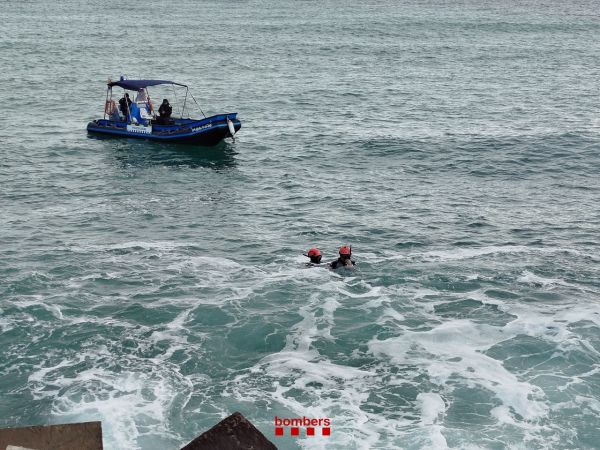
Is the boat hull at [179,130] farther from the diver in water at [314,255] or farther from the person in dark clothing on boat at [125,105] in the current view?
the diver in water at [314,255]

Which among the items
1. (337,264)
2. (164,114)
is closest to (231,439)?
(337,264)

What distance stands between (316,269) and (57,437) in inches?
660

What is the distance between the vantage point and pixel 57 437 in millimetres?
11789

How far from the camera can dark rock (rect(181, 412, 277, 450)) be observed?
472 inches

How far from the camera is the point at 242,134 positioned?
47.8 meters

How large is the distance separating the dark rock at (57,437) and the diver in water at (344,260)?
16.1m

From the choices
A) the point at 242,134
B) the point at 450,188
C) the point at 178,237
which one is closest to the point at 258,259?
the point at 178,237

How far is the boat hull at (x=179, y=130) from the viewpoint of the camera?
43250mm

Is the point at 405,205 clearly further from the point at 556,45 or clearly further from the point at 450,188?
the point at 556,45

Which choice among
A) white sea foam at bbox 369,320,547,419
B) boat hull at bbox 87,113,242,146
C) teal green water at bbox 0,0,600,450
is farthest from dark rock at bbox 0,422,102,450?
boat hull at bbox 87,113,242,146

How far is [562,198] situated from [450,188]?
5079mm

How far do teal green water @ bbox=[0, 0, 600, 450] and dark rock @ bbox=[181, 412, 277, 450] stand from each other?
6.64 m

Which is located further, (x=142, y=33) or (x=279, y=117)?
(x=142, y=33)

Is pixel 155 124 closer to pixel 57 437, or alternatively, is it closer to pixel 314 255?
pixel 314 255
